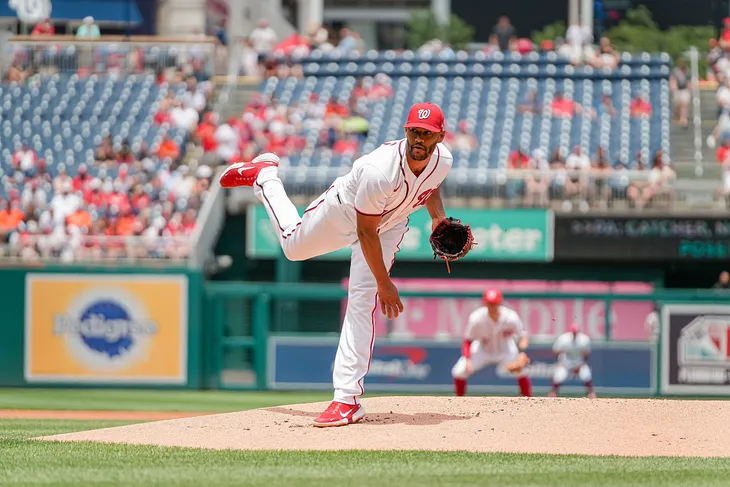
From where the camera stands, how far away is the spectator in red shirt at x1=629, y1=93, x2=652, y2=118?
22.5 m

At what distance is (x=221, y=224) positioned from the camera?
20797 millimetres

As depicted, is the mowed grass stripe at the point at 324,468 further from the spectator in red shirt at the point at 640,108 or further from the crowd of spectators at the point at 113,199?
the spectator in red shirt at the point at 640,108

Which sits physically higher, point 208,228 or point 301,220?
point 208,228

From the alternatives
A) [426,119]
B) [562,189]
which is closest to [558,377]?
[562,189]

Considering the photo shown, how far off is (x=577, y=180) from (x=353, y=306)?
42.0ft

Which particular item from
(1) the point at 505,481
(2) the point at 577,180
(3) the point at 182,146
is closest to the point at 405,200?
(1) the point at 505,481

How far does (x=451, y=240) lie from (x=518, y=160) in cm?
1345

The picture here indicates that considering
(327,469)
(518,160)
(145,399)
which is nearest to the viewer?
(327,469)

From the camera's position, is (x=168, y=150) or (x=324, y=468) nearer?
(x=324, y=468)

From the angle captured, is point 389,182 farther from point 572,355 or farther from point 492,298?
point 572,355

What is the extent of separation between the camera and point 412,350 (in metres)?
16.8

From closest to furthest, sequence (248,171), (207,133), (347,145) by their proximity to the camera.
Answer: (248,171), (347,145), (207,133)

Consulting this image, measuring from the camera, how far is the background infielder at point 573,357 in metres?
15.5

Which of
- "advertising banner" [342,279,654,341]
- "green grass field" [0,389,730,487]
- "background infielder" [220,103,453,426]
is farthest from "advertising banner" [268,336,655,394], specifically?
"green grass field" [0,389,730,487]
